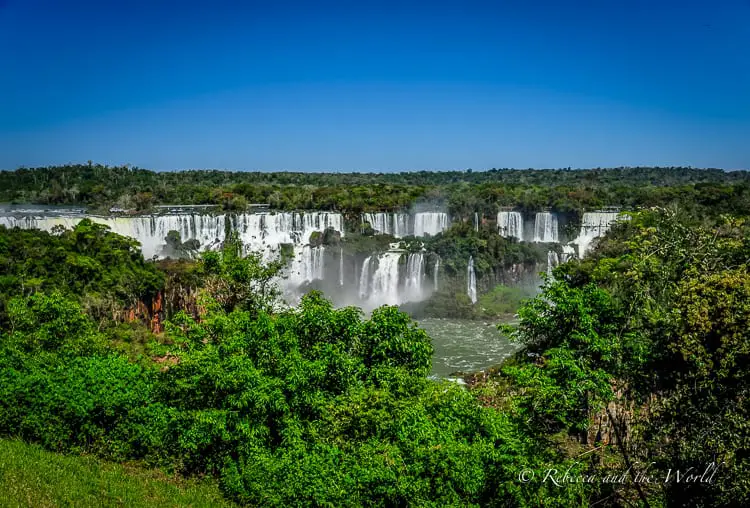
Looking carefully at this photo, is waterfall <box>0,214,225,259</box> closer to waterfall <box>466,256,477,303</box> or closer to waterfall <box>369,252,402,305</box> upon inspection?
waterfall <box>369,252,402,305</box>

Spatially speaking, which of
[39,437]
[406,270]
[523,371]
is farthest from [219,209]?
[523,371]

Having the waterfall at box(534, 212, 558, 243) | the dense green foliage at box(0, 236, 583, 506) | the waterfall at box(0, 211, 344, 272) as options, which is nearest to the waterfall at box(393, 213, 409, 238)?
the waterfall at box(0, 211, 344, 272)

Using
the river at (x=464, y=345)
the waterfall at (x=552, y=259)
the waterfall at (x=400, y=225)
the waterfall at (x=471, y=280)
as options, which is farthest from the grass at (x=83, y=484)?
the waterfall at (x=400, y=225)

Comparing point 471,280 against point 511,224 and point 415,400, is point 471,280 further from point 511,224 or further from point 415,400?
point 415,400

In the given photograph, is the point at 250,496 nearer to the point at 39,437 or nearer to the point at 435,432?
the point at 435,432

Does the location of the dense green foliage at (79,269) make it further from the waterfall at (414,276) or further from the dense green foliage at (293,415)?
the waterfall at (414,276)
